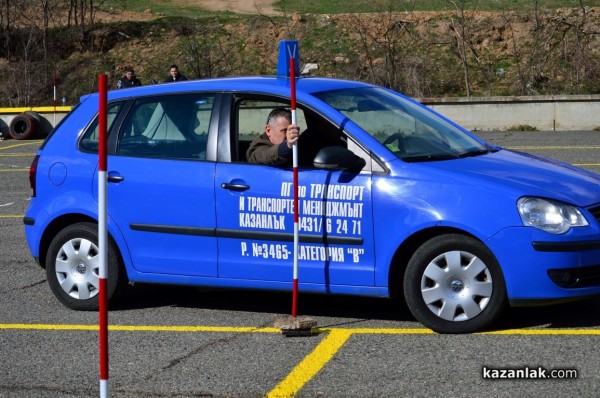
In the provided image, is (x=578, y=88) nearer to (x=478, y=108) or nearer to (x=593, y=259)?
(x=478, y=108)

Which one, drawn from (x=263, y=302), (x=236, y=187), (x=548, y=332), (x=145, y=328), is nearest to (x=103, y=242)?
(x=236, y=187)

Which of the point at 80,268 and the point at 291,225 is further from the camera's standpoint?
the point at 80,268

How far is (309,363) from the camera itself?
6.38 m

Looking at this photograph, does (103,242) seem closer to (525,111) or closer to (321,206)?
(321,206)

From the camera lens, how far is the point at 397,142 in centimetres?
734

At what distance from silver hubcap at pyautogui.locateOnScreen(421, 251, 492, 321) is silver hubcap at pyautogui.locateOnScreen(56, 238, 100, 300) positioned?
2424 millimetres

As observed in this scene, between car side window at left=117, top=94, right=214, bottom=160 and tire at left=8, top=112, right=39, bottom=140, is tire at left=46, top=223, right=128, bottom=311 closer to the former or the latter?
car side window at left=117, top=94, right=214, bottom=160

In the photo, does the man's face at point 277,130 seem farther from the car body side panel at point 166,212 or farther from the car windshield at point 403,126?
the car body side panel at point 166,212

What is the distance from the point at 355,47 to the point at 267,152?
26.8m

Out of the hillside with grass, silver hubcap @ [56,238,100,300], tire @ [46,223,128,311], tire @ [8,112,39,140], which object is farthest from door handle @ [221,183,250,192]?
the hillside with grass

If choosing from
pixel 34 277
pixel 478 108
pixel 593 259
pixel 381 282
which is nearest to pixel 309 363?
pixel 381 282

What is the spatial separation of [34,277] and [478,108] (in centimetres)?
1691

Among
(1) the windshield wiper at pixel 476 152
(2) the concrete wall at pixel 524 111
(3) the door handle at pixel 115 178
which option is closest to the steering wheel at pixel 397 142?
(1) the windshield wiper at pixel 476 152

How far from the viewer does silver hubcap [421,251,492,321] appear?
6750 millimetres
